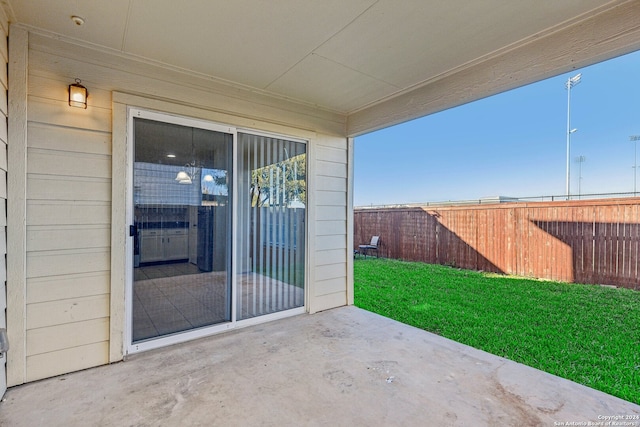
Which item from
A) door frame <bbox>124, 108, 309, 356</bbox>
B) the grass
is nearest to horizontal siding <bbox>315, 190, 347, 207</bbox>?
door frame <bbox>124, 108, 309, 356</bbox>

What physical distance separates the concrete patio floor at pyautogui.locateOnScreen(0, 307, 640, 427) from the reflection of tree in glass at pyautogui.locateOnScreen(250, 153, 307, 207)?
1474 millimetres

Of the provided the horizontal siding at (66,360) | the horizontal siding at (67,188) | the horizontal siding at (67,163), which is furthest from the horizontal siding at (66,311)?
the horizontal siding at (67,163)

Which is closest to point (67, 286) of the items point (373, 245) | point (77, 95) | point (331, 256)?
point (77, 95)

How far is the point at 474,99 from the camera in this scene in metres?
2.55

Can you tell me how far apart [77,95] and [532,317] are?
5.14m

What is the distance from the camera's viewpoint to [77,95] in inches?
84.0

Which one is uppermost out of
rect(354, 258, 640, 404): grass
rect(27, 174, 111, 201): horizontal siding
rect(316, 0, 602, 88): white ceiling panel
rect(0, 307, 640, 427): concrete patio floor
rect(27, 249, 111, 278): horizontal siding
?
rect(316, 0, 602, 88): white ceiling panel

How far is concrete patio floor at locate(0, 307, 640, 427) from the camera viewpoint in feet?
5.49

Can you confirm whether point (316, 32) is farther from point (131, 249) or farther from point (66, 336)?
point (66, 336)

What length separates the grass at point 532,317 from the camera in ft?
7.88

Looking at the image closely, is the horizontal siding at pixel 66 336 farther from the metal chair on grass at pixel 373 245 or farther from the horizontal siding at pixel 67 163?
the metal chair on grass at pixel 373 245

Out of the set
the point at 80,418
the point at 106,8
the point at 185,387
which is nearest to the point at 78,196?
the point at 106,8

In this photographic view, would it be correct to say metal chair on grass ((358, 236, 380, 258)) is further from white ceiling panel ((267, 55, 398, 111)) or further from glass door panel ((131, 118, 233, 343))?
glass door panel ((131, 118, 233, 343))

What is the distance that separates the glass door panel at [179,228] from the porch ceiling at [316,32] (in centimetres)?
66
